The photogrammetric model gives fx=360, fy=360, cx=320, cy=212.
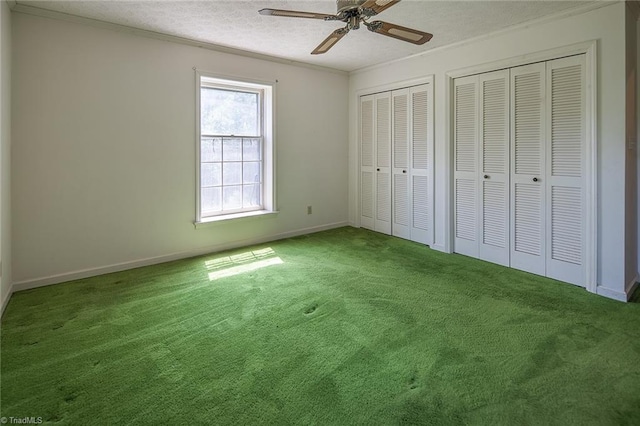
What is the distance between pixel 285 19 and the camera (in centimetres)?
340

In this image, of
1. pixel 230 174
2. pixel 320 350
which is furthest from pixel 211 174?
pixel 320 350

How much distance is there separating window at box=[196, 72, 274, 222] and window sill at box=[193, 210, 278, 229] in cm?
→ 1

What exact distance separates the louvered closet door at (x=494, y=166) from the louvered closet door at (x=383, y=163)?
1.42m

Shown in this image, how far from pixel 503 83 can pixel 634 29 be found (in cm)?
108

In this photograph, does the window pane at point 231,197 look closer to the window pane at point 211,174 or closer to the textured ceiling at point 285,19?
the window pane at point 211,174

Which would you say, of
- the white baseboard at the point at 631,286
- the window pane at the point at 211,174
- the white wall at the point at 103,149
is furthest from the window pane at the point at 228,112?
the white baseboard at the point at 631,286

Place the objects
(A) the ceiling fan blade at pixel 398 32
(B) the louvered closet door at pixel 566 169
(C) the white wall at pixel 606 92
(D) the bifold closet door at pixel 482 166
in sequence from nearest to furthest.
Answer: (A) the ceiling fan blade at pixel 398 32 < (C) the white wall at pixel 606 92 < (B) the louvered closet door at pixel 566 169 < (D) the bifold closet door at pixel 482 166

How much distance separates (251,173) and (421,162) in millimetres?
2290

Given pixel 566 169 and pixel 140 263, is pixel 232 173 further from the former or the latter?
pixel 566 169

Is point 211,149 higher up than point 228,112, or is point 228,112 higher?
point 228,112

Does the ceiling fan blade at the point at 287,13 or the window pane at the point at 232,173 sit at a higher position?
the ceiling fan blade at the point at 287,13

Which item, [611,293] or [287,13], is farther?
[611,293]

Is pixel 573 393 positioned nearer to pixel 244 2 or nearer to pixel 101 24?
pixel 244 2

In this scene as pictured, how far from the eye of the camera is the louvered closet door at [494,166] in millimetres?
3852
